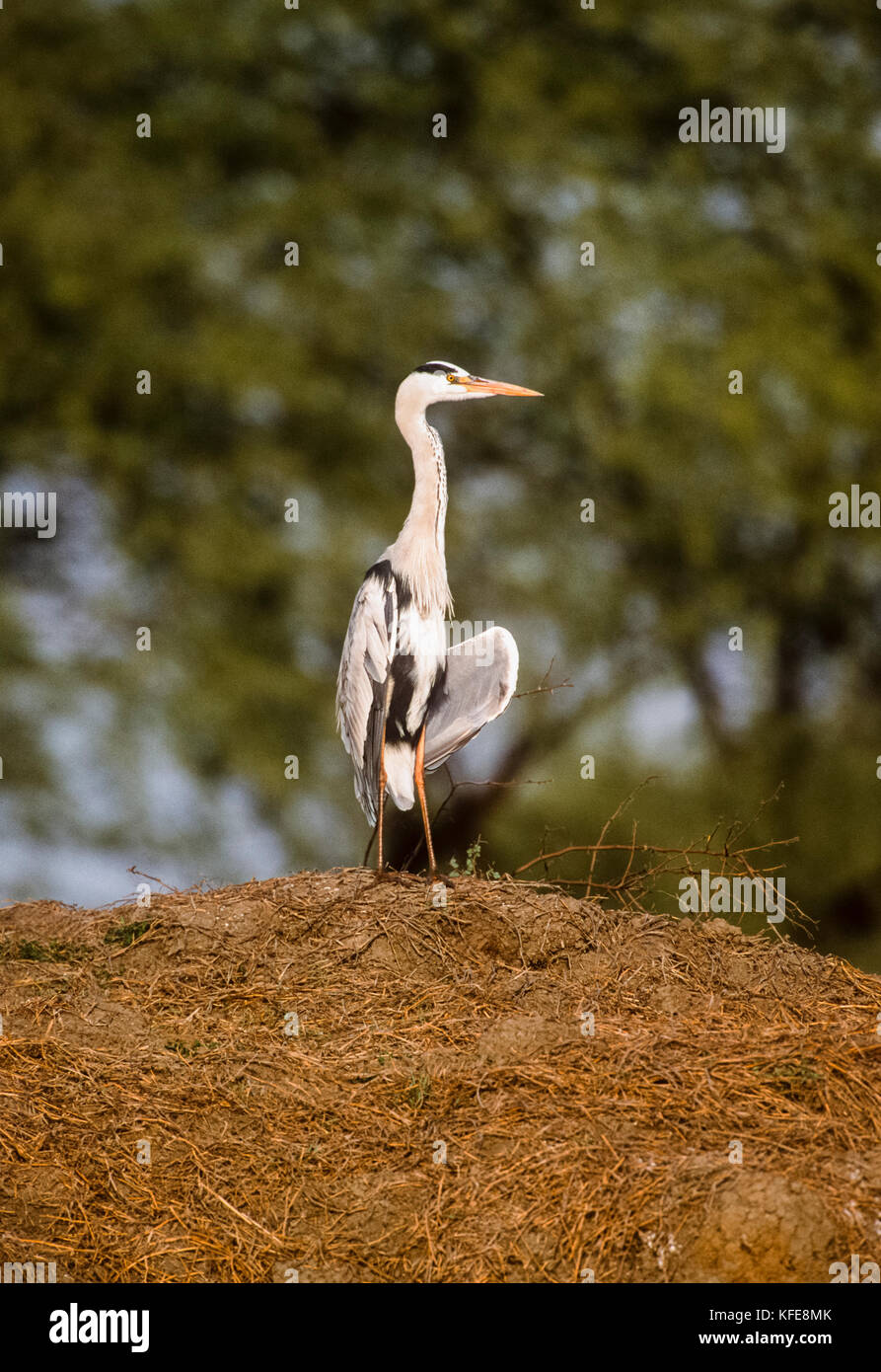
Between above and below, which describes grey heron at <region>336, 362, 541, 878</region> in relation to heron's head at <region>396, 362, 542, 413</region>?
below

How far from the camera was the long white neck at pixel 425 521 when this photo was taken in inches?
246

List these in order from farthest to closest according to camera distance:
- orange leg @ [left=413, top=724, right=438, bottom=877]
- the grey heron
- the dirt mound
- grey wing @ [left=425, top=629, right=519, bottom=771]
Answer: grey wing @ [left=425, top=629, right=519, bottom=771], the grey heron, orange leg @ [left=413, top=724, right=438, bottom=877], the dirt mound

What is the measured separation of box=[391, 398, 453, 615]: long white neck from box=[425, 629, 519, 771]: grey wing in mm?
276

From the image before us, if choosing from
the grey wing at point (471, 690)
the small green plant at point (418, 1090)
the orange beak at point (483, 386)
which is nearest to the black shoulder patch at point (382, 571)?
the grey wing at point (471, 690)

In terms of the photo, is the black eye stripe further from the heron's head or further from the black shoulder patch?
the black shoulder patch

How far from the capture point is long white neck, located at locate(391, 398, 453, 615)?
6242 mm

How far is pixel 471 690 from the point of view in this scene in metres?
6.43

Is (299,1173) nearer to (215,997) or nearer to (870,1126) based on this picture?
(215,997)

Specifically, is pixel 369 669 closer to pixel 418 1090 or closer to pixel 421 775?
pixel 421 775

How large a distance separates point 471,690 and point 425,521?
0.86 metres

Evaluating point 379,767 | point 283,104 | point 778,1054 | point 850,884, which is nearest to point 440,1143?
point 778,1054

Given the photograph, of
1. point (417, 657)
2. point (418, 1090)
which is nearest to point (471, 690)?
point (417, 657)

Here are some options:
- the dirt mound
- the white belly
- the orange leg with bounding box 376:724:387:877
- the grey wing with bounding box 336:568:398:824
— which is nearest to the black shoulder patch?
the grey wing with bounding box 336:568:398:824

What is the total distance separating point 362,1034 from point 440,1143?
30.5 inches
